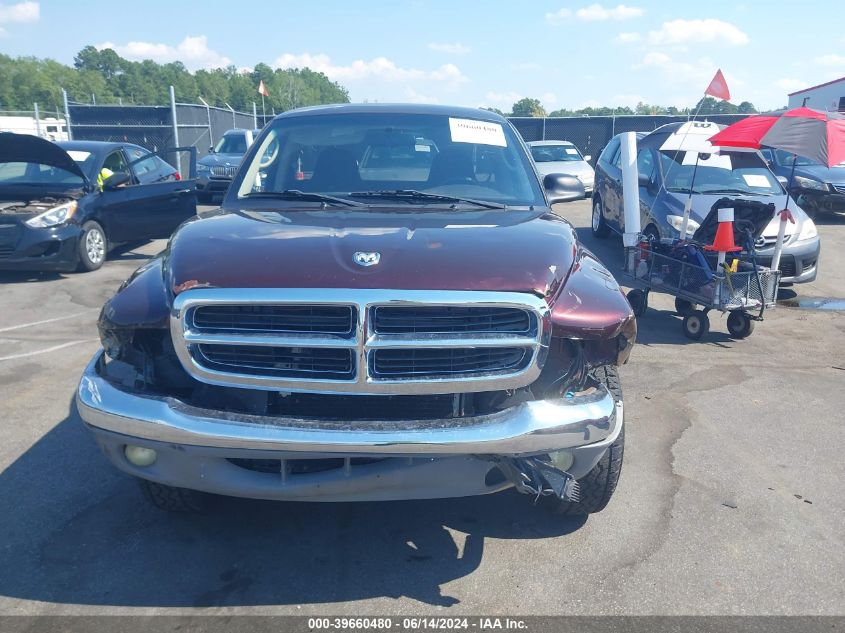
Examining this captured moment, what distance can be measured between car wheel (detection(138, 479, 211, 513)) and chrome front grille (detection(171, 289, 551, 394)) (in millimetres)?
777

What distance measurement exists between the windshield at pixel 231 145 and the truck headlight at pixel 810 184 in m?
12.1

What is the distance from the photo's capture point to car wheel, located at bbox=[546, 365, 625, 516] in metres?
3.11

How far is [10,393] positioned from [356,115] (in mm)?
3123

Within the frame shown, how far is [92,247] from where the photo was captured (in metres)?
9.08

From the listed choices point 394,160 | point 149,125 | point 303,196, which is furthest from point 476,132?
point 149,125

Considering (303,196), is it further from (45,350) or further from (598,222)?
(598,222)

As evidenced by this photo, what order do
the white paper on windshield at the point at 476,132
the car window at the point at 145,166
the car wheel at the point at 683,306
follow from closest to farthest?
the white paper on windshield at the point at 476,132, the car wheel at the point at 683,306, the car window at the point at 145,166

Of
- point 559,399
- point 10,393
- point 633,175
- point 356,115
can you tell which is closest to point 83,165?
point 10,393

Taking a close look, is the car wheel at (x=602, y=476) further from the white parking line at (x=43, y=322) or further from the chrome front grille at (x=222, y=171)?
the chrome front grille at (x=222, y=171)

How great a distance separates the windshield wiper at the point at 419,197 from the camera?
3.86 m

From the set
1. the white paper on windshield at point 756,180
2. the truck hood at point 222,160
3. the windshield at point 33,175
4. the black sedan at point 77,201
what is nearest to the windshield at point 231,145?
the truck hood at point 222,160

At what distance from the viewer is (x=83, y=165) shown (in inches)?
369

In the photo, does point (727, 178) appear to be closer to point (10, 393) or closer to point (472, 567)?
point (472, 567)

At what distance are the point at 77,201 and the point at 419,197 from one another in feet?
21.8
